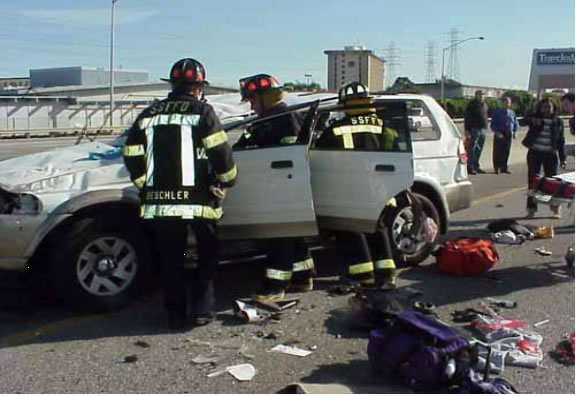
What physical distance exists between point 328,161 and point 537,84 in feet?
162

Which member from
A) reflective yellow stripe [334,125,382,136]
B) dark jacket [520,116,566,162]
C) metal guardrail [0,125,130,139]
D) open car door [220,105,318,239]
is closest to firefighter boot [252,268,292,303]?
open car door [220,105,318,239]

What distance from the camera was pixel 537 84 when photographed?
50.8m

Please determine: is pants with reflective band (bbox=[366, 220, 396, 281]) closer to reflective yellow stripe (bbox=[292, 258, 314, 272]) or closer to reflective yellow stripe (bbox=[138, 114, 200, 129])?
reflective yellow stripe (bbox=[292, 258, 314, 272])

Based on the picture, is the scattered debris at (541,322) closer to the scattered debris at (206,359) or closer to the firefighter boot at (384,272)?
the firefighter boot at (384,272)

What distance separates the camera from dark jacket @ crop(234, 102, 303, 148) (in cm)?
577

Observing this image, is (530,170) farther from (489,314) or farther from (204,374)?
(204,374)

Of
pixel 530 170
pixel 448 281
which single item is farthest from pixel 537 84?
pixel 448 281

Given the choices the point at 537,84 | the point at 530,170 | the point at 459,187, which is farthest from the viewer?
the point at 537,84

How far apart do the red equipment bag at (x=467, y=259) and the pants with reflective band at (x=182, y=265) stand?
242 centimetres

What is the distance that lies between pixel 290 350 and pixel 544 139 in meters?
6.20

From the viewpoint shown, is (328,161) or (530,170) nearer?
(328,161)

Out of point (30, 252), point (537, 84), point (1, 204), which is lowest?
point (30, 252)

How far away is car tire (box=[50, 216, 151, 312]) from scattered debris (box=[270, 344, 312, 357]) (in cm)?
139

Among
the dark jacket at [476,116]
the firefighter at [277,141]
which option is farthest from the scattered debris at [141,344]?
the dark jacket at [476,116]
